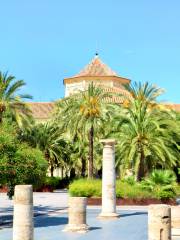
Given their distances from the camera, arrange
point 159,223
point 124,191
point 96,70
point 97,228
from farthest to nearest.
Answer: point 96,70, point 124,191, point 97,228, point 159,223

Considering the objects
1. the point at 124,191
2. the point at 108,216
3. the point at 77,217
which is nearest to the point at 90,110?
the point at 124,191

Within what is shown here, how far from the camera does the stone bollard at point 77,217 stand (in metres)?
17.5

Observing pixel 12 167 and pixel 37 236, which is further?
pixel 12 167

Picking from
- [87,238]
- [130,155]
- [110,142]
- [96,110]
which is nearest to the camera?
[87,238]

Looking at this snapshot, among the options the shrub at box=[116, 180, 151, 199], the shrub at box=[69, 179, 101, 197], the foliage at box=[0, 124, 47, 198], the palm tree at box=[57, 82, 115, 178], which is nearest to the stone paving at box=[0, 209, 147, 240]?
the foliage at box=[0, 124, 47, 198]

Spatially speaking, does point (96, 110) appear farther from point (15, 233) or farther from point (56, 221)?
point (15, 233)

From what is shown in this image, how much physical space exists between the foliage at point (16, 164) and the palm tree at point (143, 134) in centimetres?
1318

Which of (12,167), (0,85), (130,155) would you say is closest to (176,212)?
(12,167)

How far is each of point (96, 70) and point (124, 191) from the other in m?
45.3

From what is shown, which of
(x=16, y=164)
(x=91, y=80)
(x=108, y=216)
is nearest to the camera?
(x=16, y=164)

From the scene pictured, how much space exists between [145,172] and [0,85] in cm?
1206

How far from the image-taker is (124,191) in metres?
28.3

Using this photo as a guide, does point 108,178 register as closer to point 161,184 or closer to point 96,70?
point 161,184

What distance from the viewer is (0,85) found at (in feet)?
121
